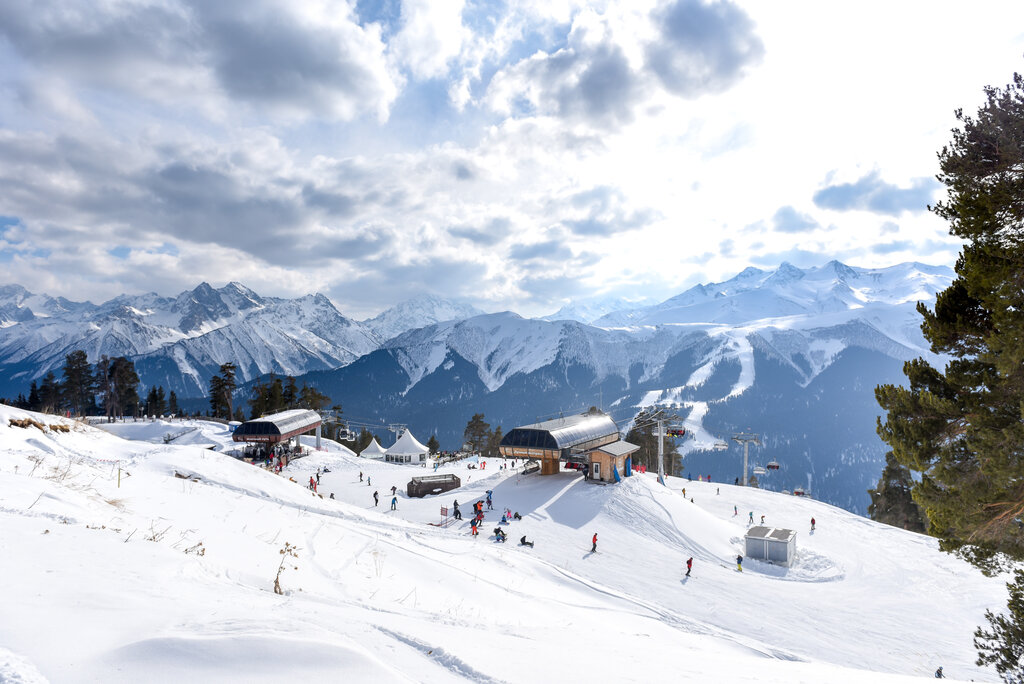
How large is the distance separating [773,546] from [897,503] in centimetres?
3169

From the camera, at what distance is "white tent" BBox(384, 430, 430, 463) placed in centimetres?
7269

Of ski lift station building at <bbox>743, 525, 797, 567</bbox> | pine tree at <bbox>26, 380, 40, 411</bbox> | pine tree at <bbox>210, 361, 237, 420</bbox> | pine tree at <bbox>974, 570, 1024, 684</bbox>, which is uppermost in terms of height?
pine tree at <bbox>210, 361, 237, 420</bbox>

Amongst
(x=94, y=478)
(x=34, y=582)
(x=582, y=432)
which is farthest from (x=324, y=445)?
(x=34, y=582)

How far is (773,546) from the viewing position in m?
33.4

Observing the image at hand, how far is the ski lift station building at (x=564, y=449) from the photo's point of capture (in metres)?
46.6

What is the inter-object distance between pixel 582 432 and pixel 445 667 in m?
46.9

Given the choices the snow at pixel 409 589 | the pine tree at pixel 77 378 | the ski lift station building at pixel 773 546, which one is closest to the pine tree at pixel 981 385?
the snow at pixel 409 589

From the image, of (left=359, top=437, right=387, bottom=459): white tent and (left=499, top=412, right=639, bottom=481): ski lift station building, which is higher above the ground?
(left=499, top=412, right=639, bottom=481): ski lift station building

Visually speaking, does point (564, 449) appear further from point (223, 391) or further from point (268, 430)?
point (223, 391)

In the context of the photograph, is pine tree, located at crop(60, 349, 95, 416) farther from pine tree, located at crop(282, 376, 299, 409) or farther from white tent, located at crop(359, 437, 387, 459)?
white tent, located at crop(359, 437, 387, 459)

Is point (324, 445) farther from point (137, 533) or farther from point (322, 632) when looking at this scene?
point (322, 632)

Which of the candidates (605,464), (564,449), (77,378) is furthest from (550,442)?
(77,378)

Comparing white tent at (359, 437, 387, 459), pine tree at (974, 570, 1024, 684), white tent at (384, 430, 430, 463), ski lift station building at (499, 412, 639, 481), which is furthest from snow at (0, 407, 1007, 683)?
white tent at (359, 437, 387, 459)

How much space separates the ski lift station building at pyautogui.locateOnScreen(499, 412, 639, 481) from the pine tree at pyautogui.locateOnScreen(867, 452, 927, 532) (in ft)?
97.3
